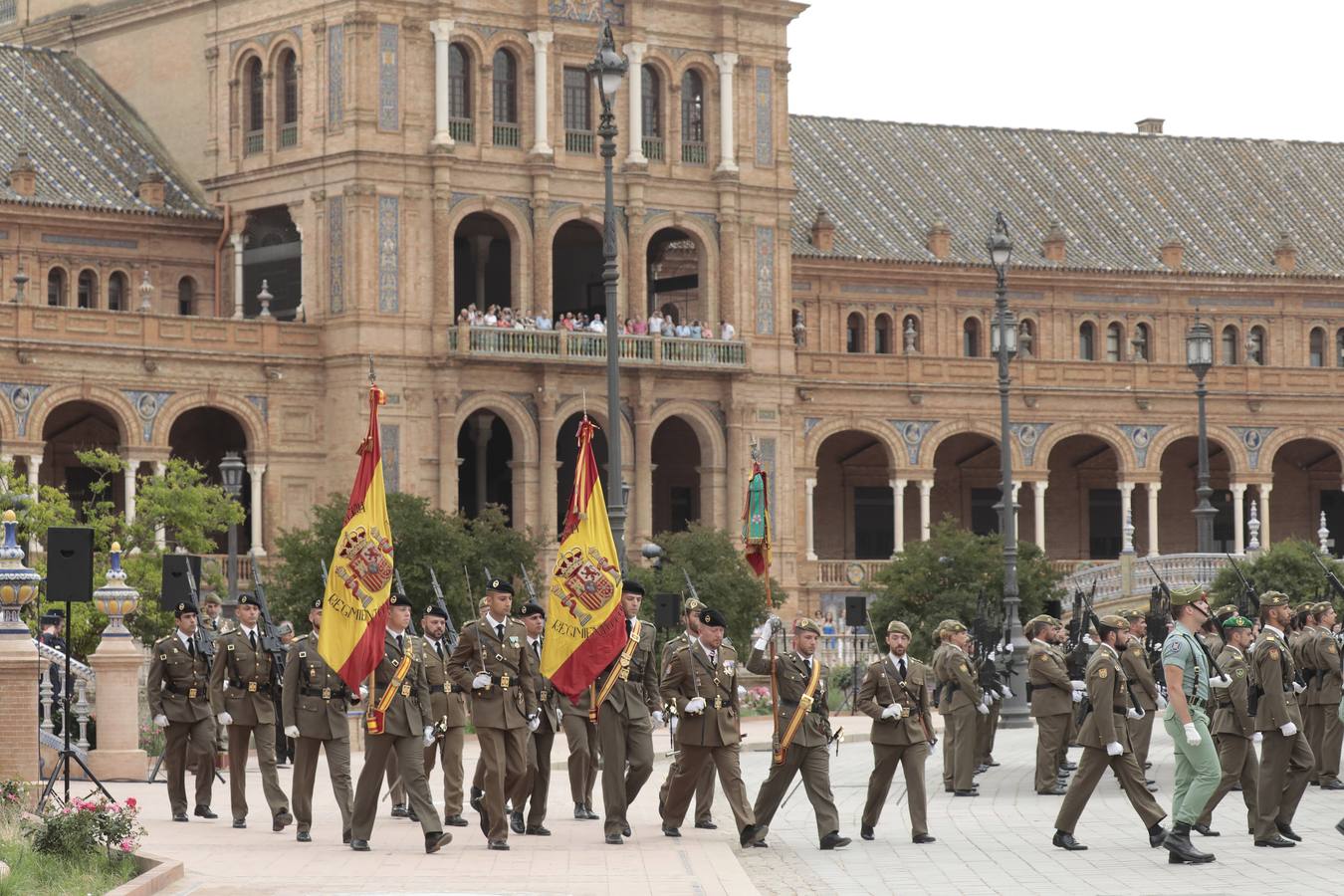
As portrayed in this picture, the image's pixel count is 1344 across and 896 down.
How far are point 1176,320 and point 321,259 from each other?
24.7 m

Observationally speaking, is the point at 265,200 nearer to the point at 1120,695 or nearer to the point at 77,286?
the point at 77,286

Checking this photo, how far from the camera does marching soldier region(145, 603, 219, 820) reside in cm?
2527

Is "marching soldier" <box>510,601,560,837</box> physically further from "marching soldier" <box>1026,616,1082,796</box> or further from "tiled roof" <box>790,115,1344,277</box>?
"tiled roof" <box>790,115,1344,277</box>

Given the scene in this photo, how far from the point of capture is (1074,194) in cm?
7500

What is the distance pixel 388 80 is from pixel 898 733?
36.8 m

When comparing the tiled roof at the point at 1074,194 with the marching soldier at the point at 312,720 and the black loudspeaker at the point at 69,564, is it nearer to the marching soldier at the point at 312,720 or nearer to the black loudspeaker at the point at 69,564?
the black loudspeaker at the point at 69,564

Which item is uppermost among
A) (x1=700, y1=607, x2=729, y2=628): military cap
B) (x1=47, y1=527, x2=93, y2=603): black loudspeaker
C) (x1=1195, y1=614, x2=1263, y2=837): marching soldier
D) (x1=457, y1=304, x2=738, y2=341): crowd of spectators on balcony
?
(x1=457, y1=304, x2=738, y2=341): crowd of spectators on balcony

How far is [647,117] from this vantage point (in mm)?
61812

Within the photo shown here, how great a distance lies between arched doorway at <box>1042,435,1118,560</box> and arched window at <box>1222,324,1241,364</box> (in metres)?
4.36

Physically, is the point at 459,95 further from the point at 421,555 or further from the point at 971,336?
the point at 971,336

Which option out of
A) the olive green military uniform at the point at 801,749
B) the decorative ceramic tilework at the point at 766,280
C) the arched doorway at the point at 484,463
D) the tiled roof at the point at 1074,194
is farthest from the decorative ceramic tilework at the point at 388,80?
the olive green military uniform at the point at 801,749

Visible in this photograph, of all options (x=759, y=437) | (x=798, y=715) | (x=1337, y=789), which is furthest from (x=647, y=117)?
(x=798, y=715)

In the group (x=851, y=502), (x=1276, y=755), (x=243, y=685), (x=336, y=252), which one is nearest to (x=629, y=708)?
(x=243, y=685)

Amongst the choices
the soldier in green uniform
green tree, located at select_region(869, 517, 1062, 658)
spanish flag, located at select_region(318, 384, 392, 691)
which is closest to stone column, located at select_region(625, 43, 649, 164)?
green tree, located at select_region(869, 517, 1062, 658)
